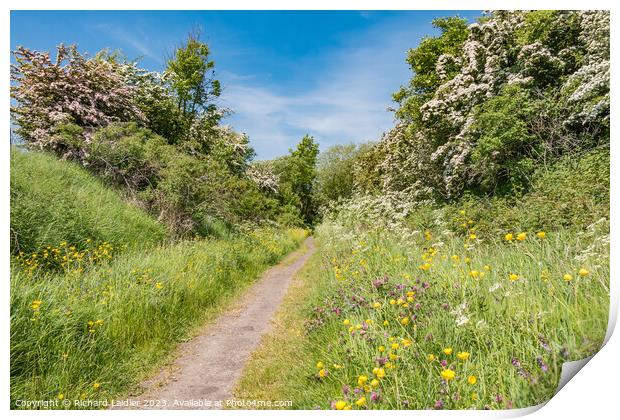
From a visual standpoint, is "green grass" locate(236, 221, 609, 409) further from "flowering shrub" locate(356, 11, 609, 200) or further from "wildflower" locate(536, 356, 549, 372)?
"flowering shrub" locate(356, 11, 609, 200)

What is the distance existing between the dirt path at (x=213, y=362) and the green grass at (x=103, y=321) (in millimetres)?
253

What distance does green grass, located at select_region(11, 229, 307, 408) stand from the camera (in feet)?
11.3

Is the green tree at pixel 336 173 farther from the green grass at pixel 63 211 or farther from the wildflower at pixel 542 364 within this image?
the wildflower at pixel 542 364

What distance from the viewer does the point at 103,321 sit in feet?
13.7

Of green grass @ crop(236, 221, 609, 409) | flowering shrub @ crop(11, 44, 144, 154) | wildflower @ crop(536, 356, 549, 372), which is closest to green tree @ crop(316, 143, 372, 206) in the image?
flowering shrub @ crop(11, 44, 144, 154)

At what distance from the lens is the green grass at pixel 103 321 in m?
3.43

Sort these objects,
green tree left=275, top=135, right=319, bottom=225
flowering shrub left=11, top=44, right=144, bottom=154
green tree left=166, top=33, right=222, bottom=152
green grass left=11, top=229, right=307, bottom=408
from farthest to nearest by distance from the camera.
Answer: green tree left=275, top=135, right=319, bottom=225, flowering shrub left=11, top=44, right=144, bottom=154, green tree left=166, top=33, right=222, bottom=152, green grass left=11, top=229, right=307, bottom=408

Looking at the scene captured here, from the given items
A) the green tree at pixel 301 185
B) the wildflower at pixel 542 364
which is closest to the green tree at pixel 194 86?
the wildflower at pixel 542 364

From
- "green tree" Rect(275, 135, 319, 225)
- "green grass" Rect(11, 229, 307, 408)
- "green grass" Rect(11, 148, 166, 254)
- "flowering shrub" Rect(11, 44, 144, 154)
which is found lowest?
"green grass" Rect(11, 229, 307, 408)

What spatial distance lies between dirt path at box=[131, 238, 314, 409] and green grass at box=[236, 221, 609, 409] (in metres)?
0.28

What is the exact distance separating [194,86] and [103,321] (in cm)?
485

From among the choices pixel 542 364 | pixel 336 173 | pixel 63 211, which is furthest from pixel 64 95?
pixel 336 173

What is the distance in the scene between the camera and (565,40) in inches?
225
